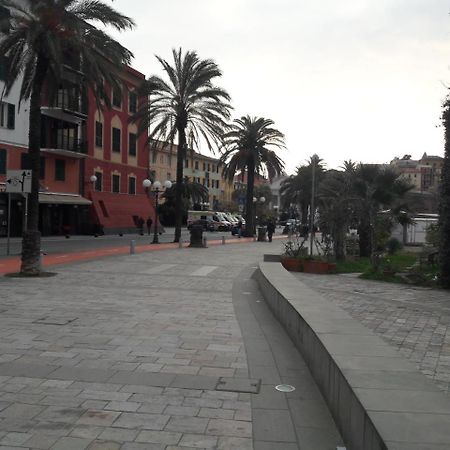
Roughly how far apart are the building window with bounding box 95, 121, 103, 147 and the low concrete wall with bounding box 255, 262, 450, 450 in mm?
40670

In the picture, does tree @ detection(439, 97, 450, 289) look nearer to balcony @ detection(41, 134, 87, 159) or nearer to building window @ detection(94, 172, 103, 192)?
balcony @ detection(41, 134, 87, 159)

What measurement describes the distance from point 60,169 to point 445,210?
33.0m

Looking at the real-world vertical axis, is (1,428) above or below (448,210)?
below

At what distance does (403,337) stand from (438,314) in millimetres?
2310

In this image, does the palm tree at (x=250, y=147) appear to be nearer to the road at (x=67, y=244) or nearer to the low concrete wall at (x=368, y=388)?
the road at (x=67, y=244)

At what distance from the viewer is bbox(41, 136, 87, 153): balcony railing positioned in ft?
126

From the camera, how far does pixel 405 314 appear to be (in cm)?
893

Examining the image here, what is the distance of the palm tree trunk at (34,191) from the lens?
44.8ft

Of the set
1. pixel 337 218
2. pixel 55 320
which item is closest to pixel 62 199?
pixel 337 218

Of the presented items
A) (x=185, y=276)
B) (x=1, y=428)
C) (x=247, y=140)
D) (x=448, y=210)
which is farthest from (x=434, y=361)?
(x=247, y=140)

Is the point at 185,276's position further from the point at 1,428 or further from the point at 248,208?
the point at 248,208

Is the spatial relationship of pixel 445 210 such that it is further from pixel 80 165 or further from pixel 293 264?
pixel 80 165

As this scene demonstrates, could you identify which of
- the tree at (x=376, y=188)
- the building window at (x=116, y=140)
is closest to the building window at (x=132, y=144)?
the building window at (x=116, y=140)

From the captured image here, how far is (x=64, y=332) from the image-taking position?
719cm
